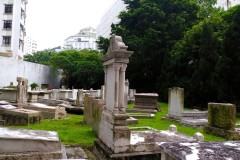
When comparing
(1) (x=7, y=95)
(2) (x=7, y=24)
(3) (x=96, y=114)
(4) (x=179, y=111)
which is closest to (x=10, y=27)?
(2) (x=7, y=24)

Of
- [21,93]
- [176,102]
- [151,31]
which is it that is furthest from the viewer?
[151,31]

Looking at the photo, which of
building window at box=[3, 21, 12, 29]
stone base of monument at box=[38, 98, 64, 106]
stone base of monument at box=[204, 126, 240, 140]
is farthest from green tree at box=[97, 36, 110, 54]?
stone base of monument at box=[204, 126, 240, 140]

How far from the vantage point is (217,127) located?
1053 centimetres

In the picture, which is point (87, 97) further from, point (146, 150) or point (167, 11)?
point (167, 11)

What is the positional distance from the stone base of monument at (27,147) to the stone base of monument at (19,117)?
19.3 feet

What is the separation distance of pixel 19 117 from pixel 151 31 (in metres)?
19.9

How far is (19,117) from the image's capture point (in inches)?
413

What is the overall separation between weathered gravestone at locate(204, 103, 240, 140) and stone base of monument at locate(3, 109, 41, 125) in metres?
6.69

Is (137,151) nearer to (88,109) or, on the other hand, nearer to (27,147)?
(27,147)

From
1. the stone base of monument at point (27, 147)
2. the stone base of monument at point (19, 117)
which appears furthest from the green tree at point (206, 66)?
the stone base of monument at point (27, 147)

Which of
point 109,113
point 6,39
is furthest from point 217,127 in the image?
point 6,39

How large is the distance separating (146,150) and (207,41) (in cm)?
1674

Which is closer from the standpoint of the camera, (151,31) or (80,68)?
(151,31)

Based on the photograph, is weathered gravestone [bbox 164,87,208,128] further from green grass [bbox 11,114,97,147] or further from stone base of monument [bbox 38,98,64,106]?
stone base of monument [bbox 38,98,64,106]
